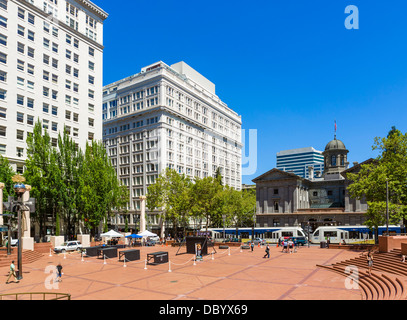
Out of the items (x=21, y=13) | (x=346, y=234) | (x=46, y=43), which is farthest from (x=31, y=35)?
(x=346, y=234)

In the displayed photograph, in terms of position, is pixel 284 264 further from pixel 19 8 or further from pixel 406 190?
pixel 19 8

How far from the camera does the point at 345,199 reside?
78750 mm

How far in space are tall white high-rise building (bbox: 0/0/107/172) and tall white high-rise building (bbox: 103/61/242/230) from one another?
21.0 meters

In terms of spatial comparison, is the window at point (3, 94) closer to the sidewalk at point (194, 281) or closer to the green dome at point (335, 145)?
the sidewalk at point (194, 281)

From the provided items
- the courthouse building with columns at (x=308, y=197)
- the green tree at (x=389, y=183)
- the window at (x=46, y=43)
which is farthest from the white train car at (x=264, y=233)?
the window at (x=46, y=43)

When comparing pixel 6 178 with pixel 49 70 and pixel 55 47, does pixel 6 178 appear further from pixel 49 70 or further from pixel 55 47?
pixel 55 47

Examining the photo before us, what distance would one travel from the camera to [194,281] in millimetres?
22562

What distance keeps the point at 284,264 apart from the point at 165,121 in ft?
203

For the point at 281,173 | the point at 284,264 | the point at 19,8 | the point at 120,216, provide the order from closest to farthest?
the point at 284,264, the point at 19,8, the point at 281,173, the point at 120,216

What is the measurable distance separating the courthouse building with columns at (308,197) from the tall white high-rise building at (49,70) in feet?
146

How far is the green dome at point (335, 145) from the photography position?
91.6 meters

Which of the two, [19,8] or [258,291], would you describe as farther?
[19,8]

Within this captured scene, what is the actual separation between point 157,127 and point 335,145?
47007 mm

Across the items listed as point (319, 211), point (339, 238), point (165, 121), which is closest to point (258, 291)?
point (339, 238)
